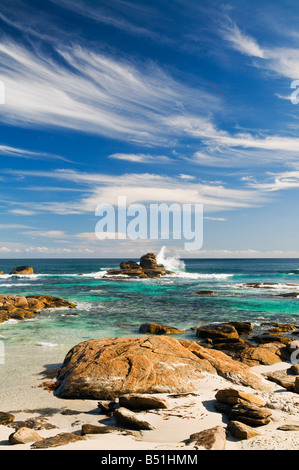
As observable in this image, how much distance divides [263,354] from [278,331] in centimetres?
659

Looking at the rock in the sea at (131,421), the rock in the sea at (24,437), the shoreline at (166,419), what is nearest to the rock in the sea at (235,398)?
the shoreline at (166,419)

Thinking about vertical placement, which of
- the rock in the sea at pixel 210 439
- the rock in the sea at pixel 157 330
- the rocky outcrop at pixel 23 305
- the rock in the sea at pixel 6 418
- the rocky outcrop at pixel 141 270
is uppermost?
the rock in the sea at pixel 210 439

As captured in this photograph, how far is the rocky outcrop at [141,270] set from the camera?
71.8 meters

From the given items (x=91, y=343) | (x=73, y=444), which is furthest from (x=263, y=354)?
(x=73, y=444)

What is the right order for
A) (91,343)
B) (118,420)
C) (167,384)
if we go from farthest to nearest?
(91,343) → (167,384) → (118,420)

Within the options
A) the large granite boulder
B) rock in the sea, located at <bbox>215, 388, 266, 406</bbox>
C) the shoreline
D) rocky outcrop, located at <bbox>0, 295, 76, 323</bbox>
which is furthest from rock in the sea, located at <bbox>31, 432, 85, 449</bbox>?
rocky outcrop, located at <bbox>0, 295, 76, 323</bbox>

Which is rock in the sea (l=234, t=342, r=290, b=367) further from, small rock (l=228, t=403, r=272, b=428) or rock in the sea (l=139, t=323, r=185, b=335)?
small rock (l=228, t=403, r=272, b=428)

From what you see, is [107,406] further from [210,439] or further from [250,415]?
[250,415]

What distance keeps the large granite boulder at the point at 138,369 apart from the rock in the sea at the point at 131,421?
5.27 feet

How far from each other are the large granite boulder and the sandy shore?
32 cm

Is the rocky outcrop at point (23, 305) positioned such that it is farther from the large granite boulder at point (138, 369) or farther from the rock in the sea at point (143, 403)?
the rock in the sea at point (143, 403)

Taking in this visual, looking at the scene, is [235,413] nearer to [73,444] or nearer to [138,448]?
[138,448]

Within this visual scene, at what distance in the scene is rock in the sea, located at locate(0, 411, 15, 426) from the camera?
6434 mm

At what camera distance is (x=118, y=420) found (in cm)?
622
